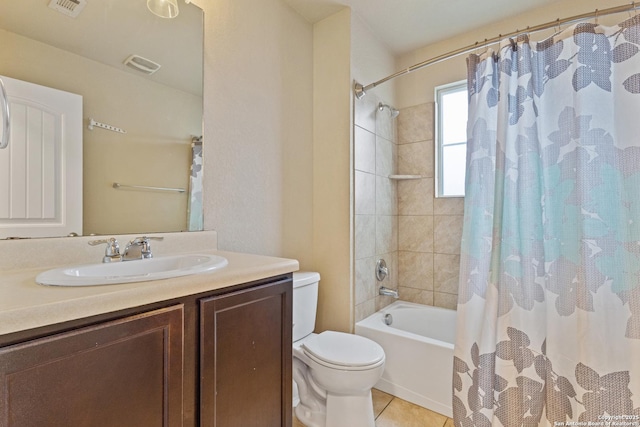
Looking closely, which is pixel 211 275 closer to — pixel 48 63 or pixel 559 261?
pixel 48 63

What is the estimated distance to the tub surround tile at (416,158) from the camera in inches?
93.5

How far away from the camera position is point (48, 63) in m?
1.06

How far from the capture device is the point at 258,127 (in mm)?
1734

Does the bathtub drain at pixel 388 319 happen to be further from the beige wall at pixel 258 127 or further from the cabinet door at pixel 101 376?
the cabinet door at pixel 101 376

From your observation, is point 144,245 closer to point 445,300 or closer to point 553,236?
point 553,236

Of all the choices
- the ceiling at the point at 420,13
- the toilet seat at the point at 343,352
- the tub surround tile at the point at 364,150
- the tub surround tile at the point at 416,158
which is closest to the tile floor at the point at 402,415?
the toilet seat at the point at 343,352

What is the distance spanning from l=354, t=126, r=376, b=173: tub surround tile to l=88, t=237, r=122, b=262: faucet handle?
1403mm

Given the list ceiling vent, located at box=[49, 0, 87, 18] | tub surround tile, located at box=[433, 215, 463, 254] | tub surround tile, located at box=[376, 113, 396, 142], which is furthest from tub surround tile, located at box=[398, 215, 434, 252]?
ceiling vent, located at box=[49, 0, 87, 18]

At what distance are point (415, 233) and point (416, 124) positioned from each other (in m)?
0.89

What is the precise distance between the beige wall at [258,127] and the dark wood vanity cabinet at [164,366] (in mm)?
678

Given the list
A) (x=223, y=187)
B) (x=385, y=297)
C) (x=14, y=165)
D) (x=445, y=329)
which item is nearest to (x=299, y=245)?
(x=223, y=187)

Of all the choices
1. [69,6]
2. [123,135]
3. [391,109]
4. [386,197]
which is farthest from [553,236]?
[69,6]

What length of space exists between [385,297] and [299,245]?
0.84 meters

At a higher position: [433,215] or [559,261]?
[433,215]
